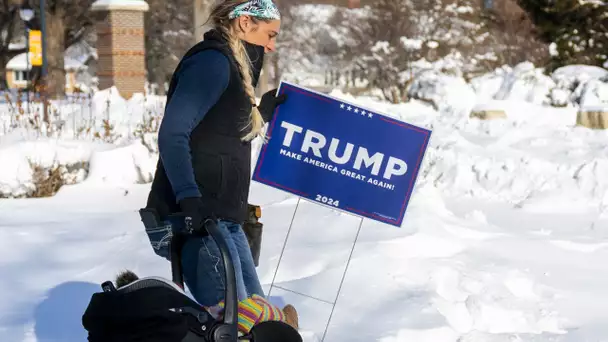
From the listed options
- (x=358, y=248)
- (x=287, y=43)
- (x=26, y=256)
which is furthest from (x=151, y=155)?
(x=287, y=43)

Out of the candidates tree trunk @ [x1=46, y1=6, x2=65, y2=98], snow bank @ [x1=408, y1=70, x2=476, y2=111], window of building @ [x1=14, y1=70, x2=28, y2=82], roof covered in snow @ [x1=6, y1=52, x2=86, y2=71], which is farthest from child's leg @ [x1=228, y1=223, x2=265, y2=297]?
window of building @ [x1=14, y1=70, x2=28, y2=82]

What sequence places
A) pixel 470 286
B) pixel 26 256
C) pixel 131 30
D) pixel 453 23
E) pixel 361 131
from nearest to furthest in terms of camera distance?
pixel 361 131
pixel 470 286
pixel 26 256
pixel 131 30
pixel 453 23

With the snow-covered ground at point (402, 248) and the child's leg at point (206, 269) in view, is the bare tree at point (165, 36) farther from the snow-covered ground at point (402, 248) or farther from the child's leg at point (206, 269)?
the child's leg at point (206, 269)

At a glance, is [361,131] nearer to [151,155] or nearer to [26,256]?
[26,256]

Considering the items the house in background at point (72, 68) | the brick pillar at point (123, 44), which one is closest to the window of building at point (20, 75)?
the house in background at point (72, 68)

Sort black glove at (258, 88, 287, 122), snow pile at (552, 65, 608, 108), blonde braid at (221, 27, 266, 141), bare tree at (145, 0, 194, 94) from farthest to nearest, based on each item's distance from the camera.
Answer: bare tree at (145, 0, 194, 94)
snow pile at (552, 65, 608, 108)
black glove at (258, 88, 287, 122)
blonde braid at (221, 27, 266, 141)

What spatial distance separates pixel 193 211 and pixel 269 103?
1068 mm

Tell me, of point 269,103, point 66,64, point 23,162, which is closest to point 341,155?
point 269,103

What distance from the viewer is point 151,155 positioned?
10.8 m

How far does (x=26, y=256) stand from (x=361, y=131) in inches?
148

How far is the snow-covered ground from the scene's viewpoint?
528cm

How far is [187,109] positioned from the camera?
3039 millimetres

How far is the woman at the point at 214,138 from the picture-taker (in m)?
3.02

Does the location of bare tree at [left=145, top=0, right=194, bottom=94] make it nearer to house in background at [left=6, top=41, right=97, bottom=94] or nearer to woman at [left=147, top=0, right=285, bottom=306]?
house in background at [left=6, top=41, right=97, bottom=94]
